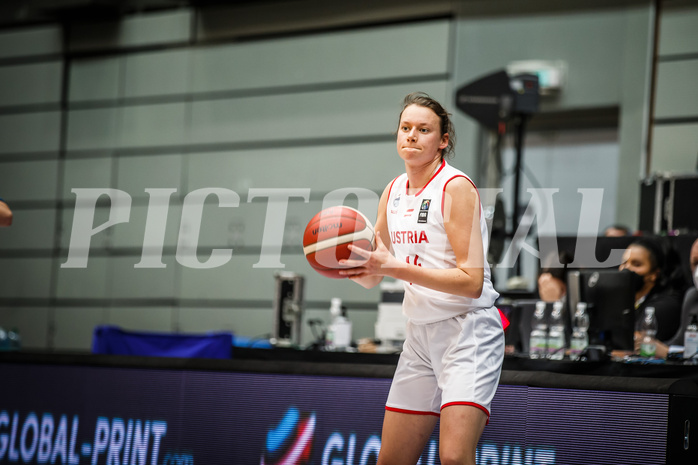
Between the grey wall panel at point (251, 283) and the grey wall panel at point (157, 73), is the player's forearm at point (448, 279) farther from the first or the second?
the grey wall panel at point (157, 73)

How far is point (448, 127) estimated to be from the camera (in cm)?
276

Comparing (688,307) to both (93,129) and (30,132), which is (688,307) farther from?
(30,132)

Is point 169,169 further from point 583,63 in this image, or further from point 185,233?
→ point 583,63

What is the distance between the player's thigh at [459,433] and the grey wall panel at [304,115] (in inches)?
212

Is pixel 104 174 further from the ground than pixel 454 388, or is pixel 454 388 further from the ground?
pixel 104 174

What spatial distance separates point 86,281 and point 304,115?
324 centimetres

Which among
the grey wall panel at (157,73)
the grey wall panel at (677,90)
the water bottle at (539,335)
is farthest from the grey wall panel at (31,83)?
the water bottle at (539,335)

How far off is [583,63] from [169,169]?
15.0ft

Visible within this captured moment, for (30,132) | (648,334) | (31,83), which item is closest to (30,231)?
(30,132)

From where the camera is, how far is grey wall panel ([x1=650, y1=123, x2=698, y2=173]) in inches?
261

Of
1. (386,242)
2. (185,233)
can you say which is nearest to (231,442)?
(386,242)

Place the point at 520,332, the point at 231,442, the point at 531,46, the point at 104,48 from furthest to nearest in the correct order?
the point at 104,48, the point at 531,46, the point at 520,332, the point at 231,442

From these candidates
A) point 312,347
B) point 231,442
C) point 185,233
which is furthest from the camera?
point 185,233

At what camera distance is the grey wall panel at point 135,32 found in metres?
8.79
